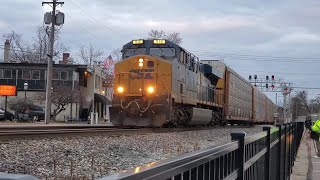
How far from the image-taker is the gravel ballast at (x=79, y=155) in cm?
782

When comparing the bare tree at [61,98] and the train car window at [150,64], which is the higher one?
the train car window at [150,64]

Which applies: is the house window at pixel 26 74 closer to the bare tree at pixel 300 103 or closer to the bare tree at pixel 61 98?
the bare tree at pixel 61 98

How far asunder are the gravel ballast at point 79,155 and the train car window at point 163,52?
699 centimetres

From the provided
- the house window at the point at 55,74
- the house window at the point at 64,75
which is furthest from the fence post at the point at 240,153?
the house window at the point at 55,74

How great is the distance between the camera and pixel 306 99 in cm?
14675

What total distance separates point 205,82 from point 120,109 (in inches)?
295

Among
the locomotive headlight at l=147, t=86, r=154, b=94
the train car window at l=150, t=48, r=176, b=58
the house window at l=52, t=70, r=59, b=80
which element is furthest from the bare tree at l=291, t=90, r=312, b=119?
the locomotive headlight at l=147, t=86, r=154, b=94

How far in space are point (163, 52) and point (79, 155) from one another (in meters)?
11.4

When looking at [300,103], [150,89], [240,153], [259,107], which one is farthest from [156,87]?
[300,103]

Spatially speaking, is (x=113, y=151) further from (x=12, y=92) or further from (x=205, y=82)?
(x=12, y=92)

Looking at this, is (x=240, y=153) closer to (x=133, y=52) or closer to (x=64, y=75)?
(x=133, y=52)

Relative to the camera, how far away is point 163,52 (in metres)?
20.6

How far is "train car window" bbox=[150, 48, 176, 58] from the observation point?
66.8ft

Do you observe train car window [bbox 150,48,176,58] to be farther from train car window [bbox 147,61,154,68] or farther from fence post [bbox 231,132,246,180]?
fence post [bbox 231,132,246,180]
